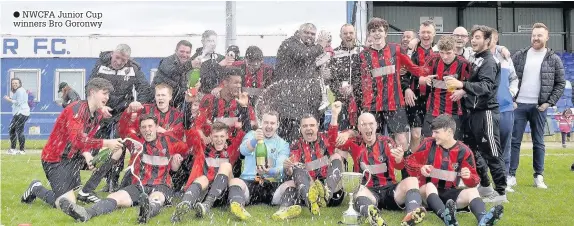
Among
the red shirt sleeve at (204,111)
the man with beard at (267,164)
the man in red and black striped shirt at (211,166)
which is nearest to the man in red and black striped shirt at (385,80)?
the man with beard at (267,164)

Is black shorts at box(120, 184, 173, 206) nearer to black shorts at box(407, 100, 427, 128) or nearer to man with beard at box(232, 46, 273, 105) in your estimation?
man with beard at box(232, 46, 273, 105)

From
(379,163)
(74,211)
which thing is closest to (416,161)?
(379,163)

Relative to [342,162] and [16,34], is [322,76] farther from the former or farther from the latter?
[16,34]

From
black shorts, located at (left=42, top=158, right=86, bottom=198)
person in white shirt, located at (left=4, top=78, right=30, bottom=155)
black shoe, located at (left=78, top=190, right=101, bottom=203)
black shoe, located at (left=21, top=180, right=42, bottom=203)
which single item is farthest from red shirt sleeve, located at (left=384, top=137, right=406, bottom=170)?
person in white shirt, located at (left=4, top=78, right=30, bottom=155)

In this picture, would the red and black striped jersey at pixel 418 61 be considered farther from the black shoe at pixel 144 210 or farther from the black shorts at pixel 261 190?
the black shoe at pixel 144 210

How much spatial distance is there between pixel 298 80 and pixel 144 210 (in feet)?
7.77

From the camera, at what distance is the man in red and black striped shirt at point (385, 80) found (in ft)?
21.0

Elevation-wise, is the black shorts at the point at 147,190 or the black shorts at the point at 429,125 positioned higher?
the black shorts at the point at 429,125

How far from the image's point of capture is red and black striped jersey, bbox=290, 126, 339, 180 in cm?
601

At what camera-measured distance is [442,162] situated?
555 cm

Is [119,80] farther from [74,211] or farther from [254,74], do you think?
[74,211]

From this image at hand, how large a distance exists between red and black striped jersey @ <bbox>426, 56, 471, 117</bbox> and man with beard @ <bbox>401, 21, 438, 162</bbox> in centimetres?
22

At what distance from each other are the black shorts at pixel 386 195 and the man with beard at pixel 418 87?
45.7 inches

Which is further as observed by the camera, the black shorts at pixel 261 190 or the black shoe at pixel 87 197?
the black shoe at pixel 87 197
